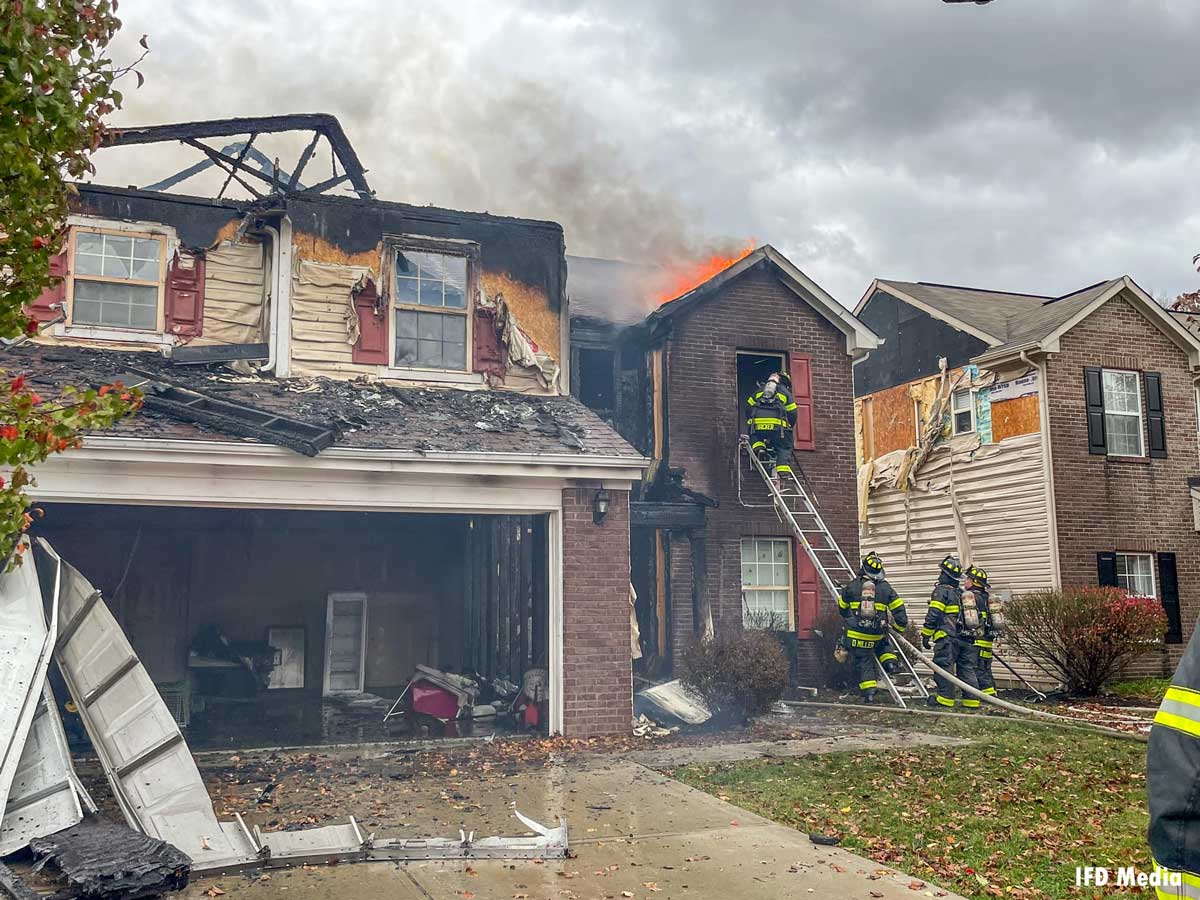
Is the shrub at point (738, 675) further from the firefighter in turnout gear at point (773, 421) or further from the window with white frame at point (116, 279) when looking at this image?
the window with white frame at point (116, 279)

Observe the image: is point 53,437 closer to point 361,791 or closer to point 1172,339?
point 361,791

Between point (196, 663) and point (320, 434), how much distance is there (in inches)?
226

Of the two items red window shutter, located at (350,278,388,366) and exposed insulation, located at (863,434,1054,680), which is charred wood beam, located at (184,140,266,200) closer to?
red window shutter, located at (350,278,388,366)

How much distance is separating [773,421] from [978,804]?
8.89 metres

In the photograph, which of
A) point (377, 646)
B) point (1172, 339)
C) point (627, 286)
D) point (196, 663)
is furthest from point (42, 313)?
point (1172, 339)

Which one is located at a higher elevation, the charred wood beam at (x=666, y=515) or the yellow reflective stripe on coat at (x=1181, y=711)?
the charred wood beam at (x=666, y=515)

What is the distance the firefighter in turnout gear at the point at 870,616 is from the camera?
1316 centimetres

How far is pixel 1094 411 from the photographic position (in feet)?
57.5

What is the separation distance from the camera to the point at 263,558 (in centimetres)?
1424

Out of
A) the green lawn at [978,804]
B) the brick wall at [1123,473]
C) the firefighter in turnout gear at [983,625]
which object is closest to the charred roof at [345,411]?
the green lawn at [978,804]

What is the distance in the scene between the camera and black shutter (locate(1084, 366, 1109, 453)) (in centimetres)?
1742

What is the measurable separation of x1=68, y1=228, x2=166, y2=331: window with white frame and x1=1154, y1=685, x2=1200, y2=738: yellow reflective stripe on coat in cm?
1198

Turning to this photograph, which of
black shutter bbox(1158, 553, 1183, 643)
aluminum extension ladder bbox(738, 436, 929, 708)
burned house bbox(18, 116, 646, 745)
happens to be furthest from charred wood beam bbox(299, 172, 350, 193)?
black shutter bbox(1158, 553, 1183, 643)

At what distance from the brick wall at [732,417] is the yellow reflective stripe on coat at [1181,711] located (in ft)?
42.9
